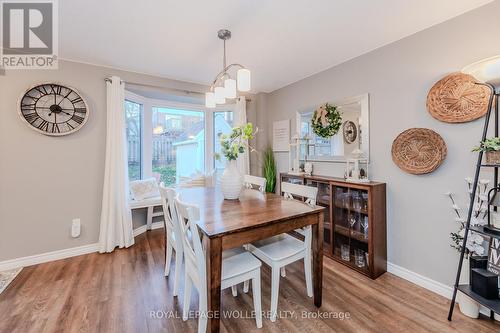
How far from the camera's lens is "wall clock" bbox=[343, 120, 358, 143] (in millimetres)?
2699

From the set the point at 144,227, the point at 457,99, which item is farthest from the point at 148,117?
the point at 457,99

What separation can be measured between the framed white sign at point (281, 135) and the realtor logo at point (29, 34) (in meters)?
3.01

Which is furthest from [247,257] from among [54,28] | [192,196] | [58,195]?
[54,28]

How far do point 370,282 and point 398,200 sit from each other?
87cm

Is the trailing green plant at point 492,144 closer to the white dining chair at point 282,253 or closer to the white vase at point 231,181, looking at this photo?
the white dining chair at point 282,253

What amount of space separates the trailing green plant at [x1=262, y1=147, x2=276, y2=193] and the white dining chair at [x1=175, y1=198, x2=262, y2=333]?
219 cm

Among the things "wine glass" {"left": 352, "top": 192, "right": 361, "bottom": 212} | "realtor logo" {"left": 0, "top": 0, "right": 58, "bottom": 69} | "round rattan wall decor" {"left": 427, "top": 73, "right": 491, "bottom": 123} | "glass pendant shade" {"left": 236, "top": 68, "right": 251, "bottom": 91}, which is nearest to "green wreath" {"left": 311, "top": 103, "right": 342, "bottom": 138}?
"wine glass" {"left": 352, "top": 192, "right": 361, "bottom": 212}

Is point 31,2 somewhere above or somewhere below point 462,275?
above

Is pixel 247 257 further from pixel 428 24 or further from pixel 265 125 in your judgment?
pixel 265 125

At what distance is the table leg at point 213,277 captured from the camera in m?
1.31

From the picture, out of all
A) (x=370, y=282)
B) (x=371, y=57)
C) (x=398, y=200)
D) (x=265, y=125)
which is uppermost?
(x=371, y=57)

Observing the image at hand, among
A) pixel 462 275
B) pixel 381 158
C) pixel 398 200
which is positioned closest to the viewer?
pixel 462 275

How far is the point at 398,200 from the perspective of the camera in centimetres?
229

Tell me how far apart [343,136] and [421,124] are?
33.2 inches
